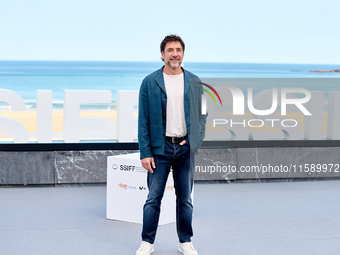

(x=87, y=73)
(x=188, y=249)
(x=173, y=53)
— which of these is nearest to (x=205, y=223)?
(x=188, y=249)

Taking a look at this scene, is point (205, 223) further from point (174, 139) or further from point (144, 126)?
point (144, 126)

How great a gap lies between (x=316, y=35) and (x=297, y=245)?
44.3 metres

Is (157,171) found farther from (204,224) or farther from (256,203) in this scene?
(256,203)

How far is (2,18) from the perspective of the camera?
140 ft

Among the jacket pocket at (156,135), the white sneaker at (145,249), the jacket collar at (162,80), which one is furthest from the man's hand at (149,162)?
the white sneaker at (145,249)

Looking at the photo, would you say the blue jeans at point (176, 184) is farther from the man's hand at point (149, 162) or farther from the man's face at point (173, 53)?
the man's face at point (173, 53)

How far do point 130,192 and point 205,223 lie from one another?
29.5 inches

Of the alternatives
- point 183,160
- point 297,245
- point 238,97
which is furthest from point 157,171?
point 238,97

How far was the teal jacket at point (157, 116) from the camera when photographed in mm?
3557

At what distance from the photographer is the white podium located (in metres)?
4.77

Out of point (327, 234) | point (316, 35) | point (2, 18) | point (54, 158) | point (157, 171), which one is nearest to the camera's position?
point (157, 171)

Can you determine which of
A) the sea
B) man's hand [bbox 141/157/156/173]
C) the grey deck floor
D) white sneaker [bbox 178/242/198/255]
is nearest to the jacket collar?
man's hand [bbox 141/157/156/173]

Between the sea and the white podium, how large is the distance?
101 ft

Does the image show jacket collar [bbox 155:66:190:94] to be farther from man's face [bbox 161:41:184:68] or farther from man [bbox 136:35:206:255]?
man's face [bbox 161:41:184:68]
